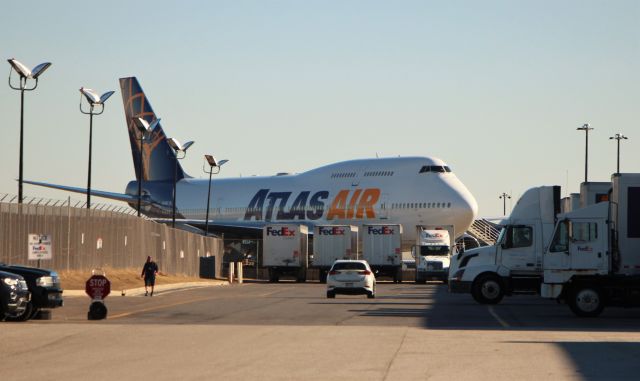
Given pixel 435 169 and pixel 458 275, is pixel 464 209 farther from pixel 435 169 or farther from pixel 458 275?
pixel 458 275

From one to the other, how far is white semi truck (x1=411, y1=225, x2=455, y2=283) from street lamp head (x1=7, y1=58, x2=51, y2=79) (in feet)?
99.1

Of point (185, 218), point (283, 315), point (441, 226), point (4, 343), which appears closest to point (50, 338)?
point (4, 343)

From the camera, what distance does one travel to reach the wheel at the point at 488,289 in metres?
40.3

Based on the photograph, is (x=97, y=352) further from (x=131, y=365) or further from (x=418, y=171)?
(x=418, y=171)

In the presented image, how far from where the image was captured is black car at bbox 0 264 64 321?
88.6 ft

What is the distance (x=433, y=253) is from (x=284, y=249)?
810 cm

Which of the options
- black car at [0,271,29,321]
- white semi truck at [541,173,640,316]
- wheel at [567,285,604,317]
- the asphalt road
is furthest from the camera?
wheel at [567,285,604,317]

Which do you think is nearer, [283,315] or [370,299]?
[283,315]

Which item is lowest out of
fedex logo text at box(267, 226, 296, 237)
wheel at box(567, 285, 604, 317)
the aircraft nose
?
wheel at box(567, 285, 604, 317)

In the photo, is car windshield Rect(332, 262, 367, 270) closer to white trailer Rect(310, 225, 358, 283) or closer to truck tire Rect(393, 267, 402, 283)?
white trailer Rect(310, 225, 358, 283)

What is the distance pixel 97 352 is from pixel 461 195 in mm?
58170

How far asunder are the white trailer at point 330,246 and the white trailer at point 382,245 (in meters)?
0.88

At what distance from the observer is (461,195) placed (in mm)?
76250

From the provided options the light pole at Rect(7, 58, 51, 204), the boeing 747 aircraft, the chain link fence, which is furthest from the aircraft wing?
the light pole at Rect(7, 58, 51, 204)
